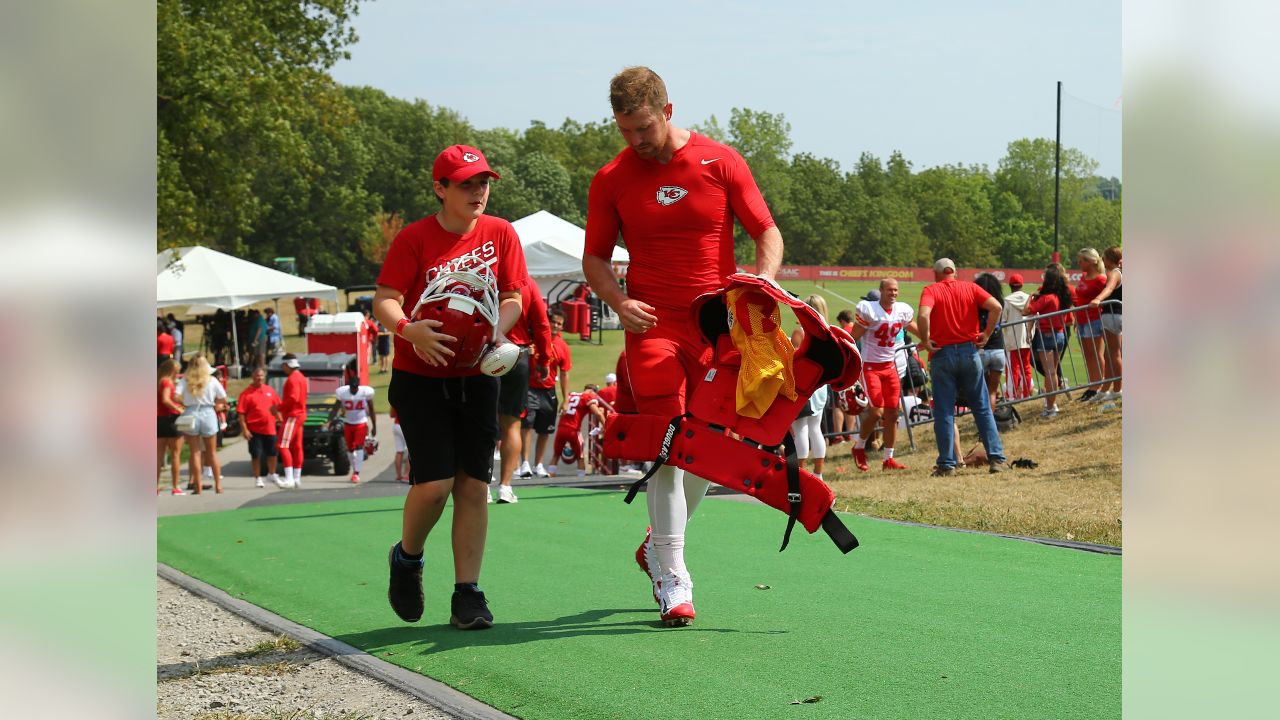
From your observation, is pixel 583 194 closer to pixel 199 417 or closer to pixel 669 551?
pixel 199 417

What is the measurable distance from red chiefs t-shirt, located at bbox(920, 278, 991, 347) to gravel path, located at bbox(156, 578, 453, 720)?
8527 mm

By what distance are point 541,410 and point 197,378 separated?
4.46m

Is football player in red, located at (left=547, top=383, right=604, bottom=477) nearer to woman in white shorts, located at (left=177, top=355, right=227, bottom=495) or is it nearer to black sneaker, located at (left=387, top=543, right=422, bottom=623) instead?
woman in white shorts, located at (left=177, top=355, right=227, bottom=495)

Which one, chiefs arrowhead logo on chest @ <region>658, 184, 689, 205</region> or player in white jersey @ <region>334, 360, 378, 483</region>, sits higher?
chiefs arrowhead logo on chest @ <region>658, 184, 689, 205</region>

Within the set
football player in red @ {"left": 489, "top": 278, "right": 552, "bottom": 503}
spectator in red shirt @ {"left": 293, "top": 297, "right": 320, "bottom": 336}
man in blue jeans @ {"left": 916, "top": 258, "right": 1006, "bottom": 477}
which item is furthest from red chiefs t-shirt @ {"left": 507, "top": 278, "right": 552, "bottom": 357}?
spectator in red shirt @ {"left": 293, "top": 297, "right": 320, "bottom": 336}

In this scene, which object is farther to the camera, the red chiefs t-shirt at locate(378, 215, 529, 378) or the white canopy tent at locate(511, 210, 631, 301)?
the white canopy tent at locate(511, 210, 631, 301)

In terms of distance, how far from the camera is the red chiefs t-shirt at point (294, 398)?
1680 centimetres

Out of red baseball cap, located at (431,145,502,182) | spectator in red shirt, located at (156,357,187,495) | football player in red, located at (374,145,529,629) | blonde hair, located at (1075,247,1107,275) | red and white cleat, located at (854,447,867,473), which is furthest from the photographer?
spectator in red shirt, located at (156,357,187,495)

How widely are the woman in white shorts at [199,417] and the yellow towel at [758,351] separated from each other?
472 inches

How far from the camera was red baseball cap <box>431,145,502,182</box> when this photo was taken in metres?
5.38

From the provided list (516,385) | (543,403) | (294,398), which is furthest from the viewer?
(294,398)

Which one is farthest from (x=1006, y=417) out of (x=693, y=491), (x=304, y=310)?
(x=304, y=310)

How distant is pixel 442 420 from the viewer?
5480 millimetres

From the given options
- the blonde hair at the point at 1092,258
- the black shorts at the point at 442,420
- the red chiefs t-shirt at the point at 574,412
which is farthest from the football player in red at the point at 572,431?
the black shorts at the point at 442,420
